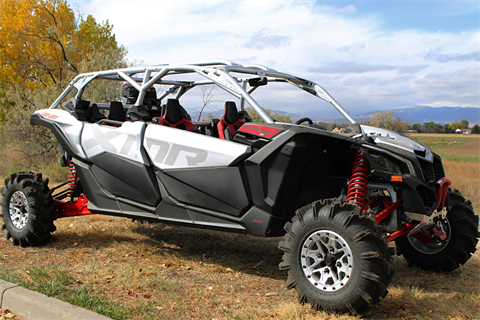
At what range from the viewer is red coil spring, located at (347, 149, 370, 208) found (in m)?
3.93

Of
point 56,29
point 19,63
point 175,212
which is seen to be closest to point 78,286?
point 175,212

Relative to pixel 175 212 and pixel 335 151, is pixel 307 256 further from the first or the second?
pixel 175 212

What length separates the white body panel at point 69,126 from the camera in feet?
17.5

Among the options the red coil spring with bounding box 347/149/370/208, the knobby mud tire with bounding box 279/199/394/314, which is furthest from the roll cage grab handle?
the knobby mud tire with bounding box 279/199/394/314

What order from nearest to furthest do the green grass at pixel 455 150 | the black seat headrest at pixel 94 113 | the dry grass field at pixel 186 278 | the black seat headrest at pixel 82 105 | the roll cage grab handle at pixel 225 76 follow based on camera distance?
the dry grass field at pixel 186 278 < the roll cage grab handle at pixel 225 76 < the black seat headrest at pixel 82 105 < the black seat headrest at pixel 94 113 < the green grass at pixel 455 150

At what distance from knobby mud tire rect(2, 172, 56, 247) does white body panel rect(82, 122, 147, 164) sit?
1.12 meters

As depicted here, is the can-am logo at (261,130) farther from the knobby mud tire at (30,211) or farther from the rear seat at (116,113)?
the knobby mud tire at (30,211)

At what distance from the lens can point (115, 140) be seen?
4.93m

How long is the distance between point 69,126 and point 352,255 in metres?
4.02

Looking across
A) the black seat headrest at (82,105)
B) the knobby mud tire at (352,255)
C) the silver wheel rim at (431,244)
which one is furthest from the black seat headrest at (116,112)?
the silver wheel rim at (431,244)

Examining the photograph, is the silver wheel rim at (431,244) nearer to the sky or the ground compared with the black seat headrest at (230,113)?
nearer to the ground

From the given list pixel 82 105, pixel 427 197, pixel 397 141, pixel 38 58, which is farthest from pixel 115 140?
pixel 38 58

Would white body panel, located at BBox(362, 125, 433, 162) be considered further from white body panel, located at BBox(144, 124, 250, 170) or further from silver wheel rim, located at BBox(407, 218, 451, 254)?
white body panel, located at BBox(144, 124, 250, 170)

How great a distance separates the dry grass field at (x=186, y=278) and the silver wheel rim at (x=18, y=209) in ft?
1.11
